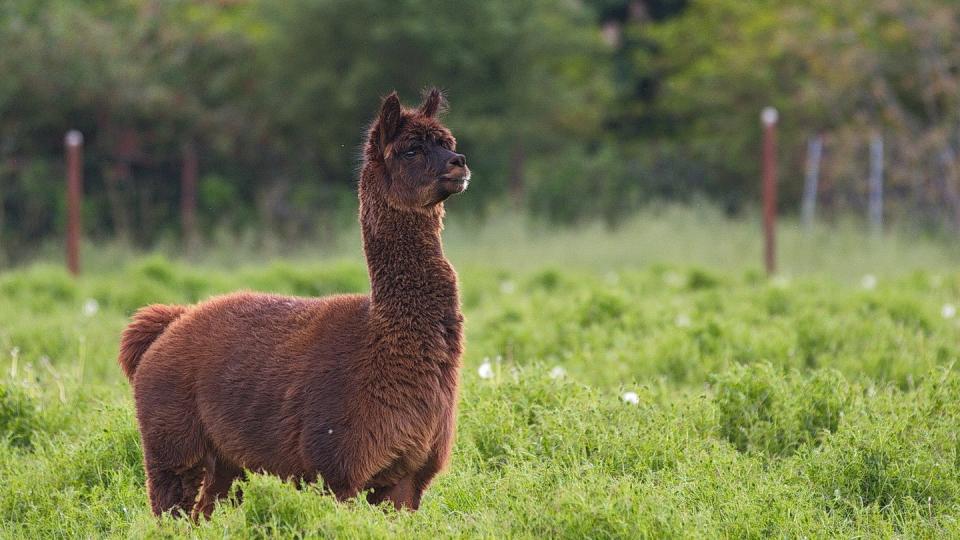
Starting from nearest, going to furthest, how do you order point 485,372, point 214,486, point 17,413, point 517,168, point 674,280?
point 214,486
point 17,413
point 485,372
point 674,280
point 517,168

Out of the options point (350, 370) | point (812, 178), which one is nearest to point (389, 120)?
point (350, 370)

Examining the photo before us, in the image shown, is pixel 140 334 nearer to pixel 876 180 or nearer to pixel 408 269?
pixel 408 269

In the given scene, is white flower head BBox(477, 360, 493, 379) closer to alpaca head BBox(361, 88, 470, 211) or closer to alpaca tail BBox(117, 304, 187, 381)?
alpaca tail BBox(117, 304, 187, 381)

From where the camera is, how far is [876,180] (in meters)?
16.7

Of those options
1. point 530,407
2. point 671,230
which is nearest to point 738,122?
point 671,230

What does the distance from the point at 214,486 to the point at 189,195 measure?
13.0 meters

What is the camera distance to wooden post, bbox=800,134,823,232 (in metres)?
16.6

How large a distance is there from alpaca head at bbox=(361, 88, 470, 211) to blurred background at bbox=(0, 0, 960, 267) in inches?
436

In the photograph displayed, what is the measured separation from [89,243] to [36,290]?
173 inches

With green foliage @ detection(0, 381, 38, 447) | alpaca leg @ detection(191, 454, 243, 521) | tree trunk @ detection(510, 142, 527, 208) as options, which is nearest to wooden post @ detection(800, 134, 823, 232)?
tree trunk @ detection(510, 142, 527, 208)

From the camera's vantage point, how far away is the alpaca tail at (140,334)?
4.70 metres

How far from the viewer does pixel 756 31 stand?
865 inches

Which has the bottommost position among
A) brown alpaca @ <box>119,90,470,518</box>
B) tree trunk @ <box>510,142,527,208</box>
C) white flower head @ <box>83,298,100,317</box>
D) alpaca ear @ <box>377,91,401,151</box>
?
tree trunk @ <box>510,142,527,208</box>

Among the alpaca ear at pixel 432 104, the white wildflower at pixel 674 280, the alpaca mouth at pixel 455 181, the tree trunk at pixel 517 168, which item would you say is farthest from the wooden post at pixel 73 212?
the alpaca mouth at pixel 455 181
